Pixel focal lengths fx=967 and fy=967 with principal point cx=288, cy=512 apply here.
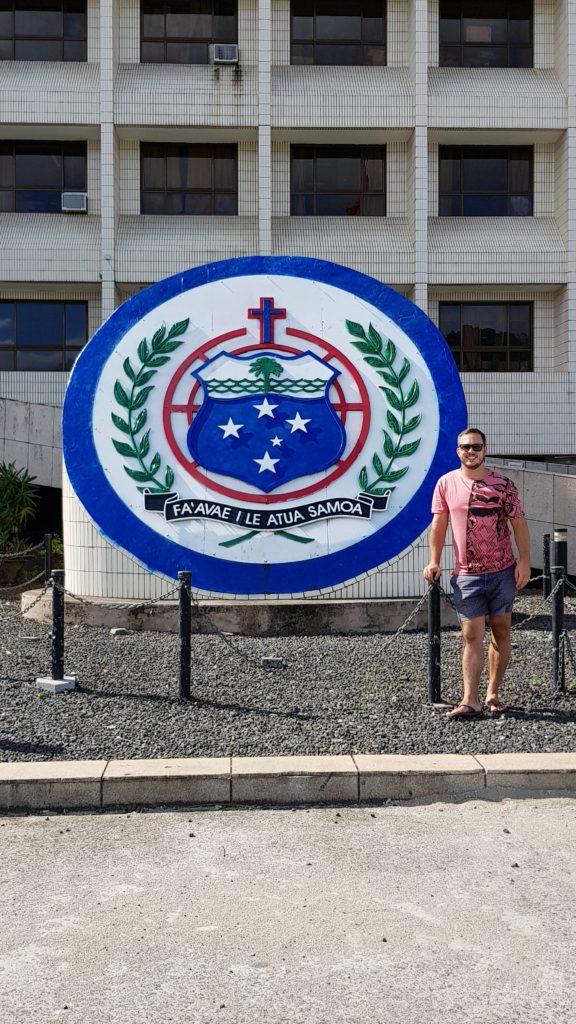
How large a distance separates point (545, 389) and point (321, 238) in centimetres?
591

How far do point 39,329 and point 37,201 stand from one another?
116 inches

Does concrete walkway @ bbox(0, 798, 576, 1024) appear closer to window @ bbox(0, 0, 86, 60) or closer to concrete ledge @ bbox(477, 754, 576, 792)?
concrete ledge @ bbox(477, 754, 576, 792)

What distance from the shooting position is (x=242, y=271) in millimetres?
10203

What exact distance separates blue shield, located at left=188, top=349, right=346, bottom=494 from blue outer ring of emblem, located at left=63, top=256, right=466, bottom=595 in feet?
2.92

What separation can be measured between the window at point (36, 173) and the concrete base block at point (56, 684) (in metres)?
17.3

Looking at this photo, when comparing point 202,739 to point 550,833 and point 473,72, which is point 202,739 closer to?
point 550,833

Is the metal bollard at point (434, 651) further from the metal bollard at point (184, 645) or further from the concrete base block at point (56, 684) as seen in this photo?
the concrete base block at point (56, 684)

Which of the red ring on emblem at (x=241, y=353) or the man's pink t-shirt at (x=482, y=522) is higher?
the red ring on emblem at (x=241, y=353)

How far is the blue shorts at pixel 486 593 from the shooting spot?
21.0ft

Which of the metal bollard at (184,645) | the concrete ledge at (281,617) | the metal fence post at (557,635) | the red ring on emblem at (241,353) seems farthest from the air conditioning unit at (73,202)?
the metal fence post at (557,635)

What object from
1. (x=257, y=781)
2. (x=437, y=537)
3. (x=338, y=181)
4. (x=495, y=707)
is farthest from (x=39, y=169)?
(x=257, y=781)

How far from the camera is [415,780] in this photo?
5176 mm

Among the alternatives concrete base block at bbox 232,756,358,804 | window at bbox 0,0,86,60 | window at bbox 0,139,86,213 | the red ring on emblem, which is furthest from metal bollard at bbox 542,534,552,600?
window at bbox 0,0,86,60

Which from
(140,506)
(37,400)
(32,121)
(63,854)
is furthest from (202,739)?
(32,121)
